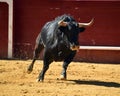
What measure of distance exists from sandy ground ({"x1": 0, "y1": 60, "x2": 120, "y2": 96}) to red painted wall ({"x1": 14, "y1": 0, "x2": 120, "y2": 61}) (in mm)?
1358

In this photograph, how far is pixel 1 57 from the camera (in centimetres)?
1276

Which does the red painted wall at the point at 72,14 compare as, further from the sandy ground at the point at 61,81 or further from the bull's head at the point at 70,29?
the bull's head at the point at 70,29

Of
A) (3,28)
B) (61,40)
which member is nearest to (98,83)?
(61,40)

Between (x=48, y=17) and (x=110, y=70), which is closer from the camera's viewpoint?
(x=110, y=70)

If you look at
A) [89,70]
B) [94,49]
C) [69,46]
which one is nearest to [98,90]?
[69,46]

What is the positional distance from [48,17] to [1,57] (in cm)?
163

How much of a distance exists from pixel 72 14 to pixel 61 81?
4.62 metres

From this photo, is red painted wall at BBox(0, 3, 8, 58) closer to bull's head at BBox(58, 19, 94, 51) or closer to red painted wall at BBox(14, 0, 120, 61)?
red painted wall at BBox(14, 0, 120, 61)

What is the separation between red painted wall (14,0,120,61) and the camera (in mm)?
12820

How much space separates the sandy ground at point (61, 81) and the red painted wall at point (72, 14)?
1358mm

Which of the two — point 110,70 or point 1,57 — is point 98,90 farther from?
point 1,57

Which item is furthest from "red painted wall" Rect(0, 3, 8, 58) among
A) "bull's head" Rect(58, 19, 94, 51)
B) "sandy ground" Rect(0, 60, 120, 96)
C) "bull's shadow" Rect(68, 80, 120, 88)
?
"bull's head" Rect(58, 19, 94, 51)

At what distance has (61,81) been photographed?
8.52 m

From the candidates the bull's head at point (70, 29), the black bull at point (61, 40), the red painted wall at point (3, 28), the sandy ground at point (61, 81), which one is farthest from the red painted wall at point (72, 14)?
the bull's head at point (70, 29)
